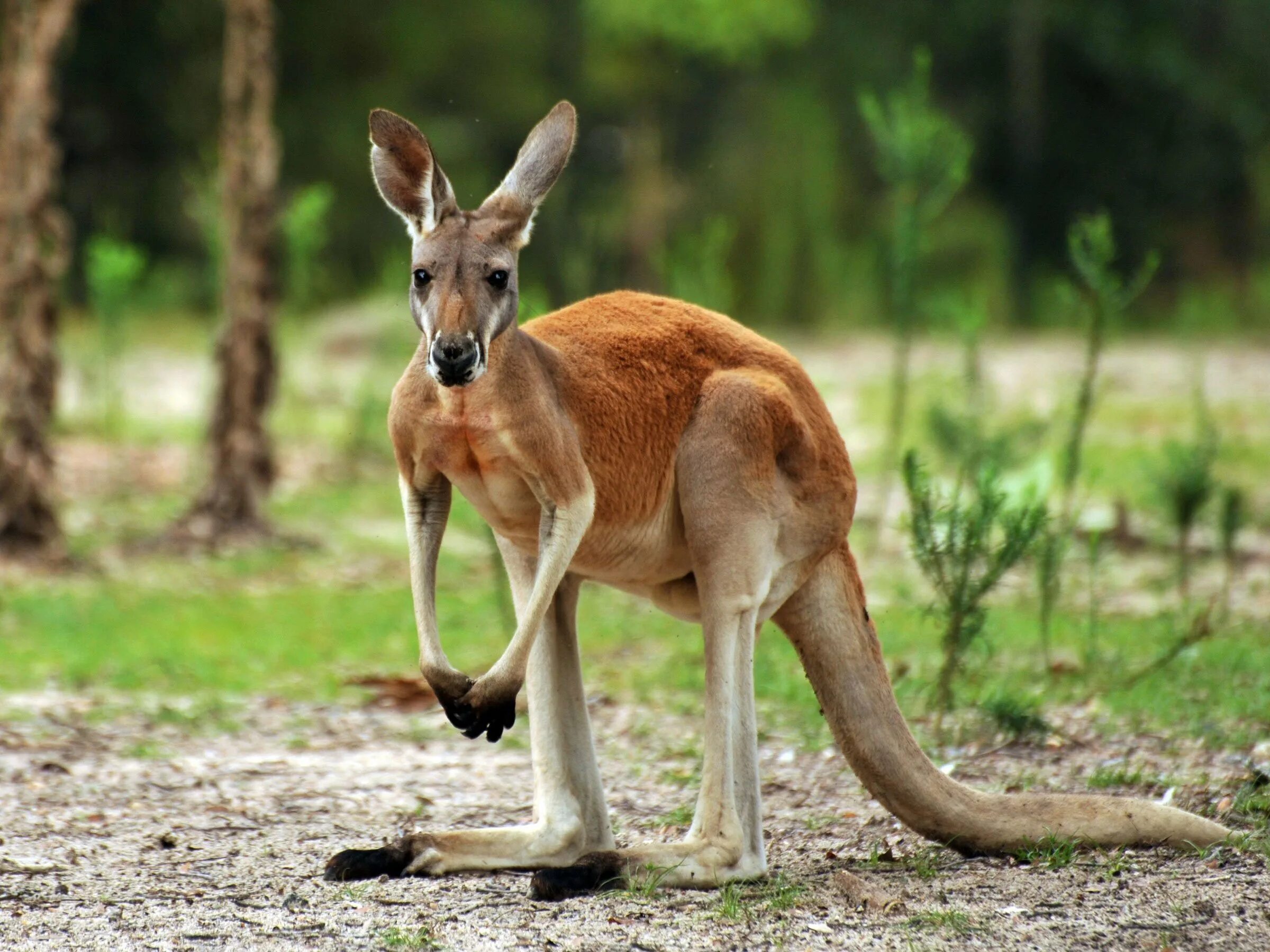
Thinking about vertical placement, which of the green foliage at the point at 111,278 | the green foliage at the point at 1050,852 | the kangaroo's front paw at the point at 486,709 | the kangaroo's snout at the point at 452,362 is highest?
the green foliage at the point at 111,278

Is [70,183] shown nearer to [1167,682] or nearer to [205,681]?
[205,681]

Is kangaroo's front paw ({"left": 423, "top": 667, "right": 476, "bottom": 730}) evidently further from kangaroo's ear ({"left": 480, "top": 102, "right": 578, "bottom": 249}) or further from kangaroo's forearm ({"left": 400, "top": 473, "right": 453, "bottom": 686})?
kangaroo's ear ({"left": 480, "top": 102, "right": 578, "bottom": 249})

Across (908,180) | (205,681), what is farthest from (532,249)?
(205,681)

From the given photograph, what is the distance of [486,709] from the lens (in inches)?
129

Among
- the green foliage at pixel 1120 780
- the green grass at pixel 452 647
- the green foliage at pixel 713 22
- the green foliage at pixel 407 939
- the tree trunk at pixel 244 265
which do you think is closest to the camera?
the green foliage at pixel 407 939

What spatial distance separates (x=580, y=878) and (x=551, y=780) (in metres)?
0.30

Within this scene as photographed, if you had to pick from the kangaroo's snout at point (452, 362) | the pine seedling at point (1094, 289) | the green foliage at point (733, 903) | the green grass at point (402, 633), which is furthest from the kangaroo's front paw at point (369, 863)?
the pine seedling at point (1094, 289)

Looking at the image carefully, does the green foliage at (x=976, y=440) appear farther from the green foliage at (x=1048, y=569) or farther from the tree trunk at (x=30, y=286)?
the tree trunk at (x=30, y=286)

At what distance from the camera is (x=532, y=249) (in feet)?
62.3

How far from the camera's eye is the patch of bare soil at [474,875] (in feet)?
10.4

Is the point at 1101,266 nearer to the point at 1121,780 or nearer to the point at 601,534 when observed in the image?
the point at 1121,780

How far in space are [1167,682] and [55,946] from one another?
364 centimetres

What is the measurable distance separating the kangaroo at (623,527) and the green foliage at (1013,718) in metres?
1.10

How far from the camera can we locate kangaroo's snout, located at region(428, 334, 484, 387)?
9.61 feet
